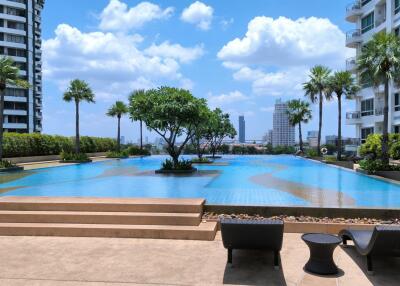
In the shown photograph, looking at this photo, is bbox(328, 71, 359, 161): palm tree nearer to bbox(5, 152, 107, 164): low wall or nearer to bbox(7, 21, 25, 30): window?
bbox(5, 152, 107, 164): low wall

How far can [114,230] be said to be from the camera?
8.37 meters

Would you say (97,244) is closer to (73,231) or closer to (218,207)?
(73,231)

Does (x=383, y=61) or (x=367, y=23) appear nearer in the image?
(x=383, y=61)

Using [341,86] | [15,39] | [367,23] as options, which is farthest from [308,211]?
[15,39]

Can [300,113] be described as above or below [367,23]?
below

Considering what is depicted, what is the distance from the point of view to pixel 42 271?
6.14 m

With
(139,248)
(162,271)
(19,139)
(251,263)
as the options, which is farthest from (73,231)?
(19,139)

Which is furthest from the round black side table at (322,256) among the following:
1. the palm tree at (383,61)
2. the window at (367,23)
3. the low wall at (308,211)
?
the window at (367,23)

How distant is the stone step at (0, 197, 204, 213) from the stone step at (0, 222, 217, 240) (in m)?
0.65

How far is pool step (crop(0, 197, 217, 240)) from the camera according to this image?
27.3 feet

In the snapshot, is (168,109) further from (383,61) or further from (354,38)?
(354,38)

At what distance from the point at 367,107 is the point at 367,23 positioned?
28.6 feet

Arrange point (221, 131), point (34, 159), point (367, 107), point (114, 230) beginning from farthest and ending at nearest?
1. point (367, 107)
2. point (221, 131)
3. point (34, 159)
4. point (114, 230)

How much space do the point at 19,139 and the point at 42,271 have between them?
30206 millimetres
